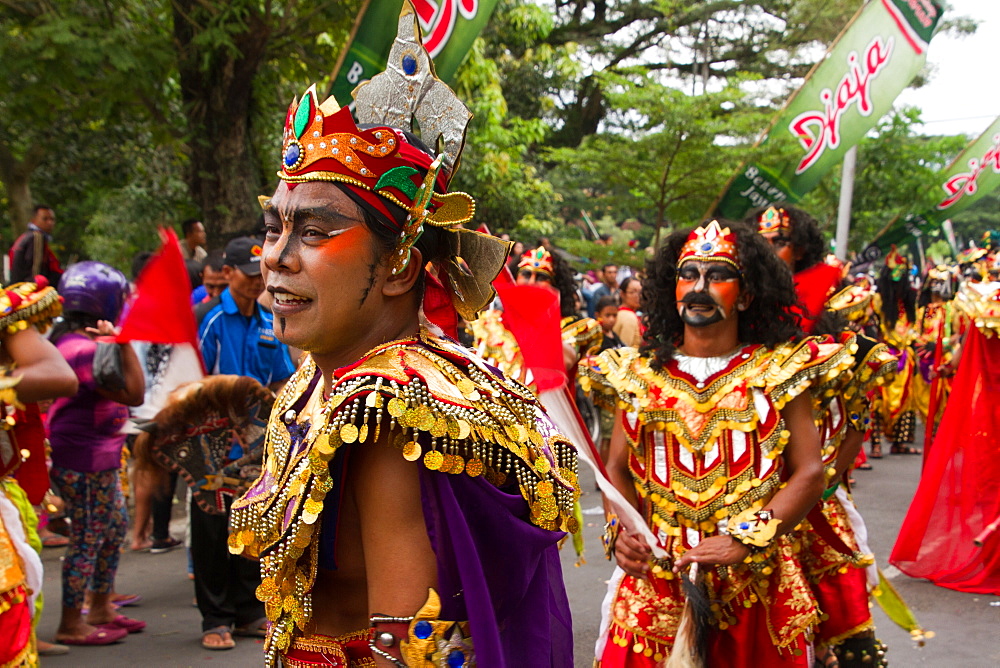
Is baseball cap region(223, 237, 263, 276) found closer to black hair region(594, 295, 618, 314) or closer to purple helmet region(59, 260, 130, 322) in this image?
purple helmet region(59, 260, 130, 322)

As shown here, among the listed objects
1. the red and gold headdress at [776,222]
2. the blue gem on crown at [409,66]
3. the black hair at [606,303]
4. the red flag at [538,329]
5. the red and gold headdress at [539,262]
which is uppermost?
the black hair at [606,303]

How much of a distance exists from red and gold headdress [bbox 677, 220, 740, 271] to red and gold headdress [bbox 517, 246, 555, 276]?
3.03 metres

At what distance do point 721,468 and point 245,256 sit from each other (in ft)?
10.2

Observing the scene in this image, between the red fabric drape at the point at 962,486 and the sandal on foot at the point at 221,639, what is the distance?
4.59 metres

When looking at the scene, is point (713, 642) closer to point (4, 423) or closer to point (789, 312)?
point (789, 312)

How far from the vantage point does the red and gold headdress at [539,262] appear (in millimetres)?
6543

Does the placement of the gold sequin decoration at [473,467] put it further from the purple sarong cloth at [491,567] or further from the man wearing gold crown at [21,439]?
the man wearing gold crown at [21,439]

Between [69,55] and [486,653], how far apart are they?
6808 mm

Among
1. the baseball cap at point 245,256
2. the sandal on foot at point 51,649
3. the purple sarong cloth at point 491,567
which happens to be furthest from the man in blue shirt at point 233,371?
the purple sarong cloth at point 491,567

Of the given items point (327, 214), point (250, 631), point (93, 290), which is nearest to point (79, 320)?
point (93, 290)

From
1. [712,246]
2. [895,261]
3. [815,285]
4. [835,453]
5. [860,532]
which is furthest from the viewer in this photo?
[895,261]

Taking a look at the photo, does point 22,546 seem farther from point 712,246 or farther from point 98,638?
point 712,246

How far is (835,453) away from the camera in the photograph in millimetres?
4148

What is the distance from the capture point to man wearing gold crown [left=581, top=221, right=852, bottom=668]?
10.3 ft
